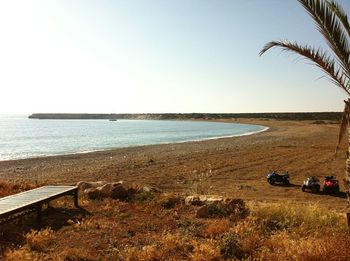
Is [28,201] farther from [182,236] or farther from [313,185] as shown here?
[313,185]

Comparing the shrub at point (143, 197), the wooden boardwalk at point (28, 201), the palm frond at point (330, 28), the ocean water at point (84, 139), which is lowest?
the ocean water at point (84, 139)

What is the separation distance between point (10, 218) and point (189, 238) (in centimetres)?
394

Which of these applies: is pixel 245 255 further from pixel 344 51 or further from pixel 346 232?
pixel 344 51

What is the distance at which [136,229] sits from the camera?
28.7 ft

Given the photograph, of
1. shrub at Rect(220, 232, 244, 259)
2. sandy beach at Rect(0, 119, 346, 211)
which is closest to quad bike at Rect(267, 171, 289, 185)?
sandy beach at Rect(0, 119, 346, 211)

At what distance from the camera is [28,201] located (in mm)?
8719

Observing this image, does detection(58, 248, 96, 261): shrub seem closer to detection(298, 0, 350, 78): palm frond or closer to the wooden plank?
the wooden plank

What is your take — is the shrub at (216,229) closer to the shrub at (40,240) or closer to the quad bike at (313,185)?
the shrub at (40,240)

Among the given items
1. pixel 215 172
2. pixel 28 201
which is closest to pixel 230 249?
pixel 28 201

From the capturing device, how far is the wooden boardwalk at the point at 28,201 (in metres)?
7.88

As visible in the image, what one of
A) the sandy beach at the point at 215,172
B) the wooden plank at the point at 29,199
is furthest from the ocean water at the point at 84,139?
the wooden plank at the point at 29,199

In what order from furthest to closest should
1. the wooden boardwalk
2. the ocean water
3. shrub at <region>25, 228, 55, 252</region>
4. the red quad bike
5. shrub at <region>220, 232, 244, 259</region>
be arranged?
the ocean water, the red quad bike, the wooden boardwalk, shrub at <region>25, 228, 55, 252</region>, shrub at <region>220, 232, 244, 259</region>

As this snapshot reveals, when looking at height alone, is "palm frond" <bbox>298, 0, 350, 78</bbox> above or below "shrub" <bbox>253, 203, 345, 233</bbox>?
above

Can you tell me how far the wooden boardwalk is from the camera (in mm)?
7875
